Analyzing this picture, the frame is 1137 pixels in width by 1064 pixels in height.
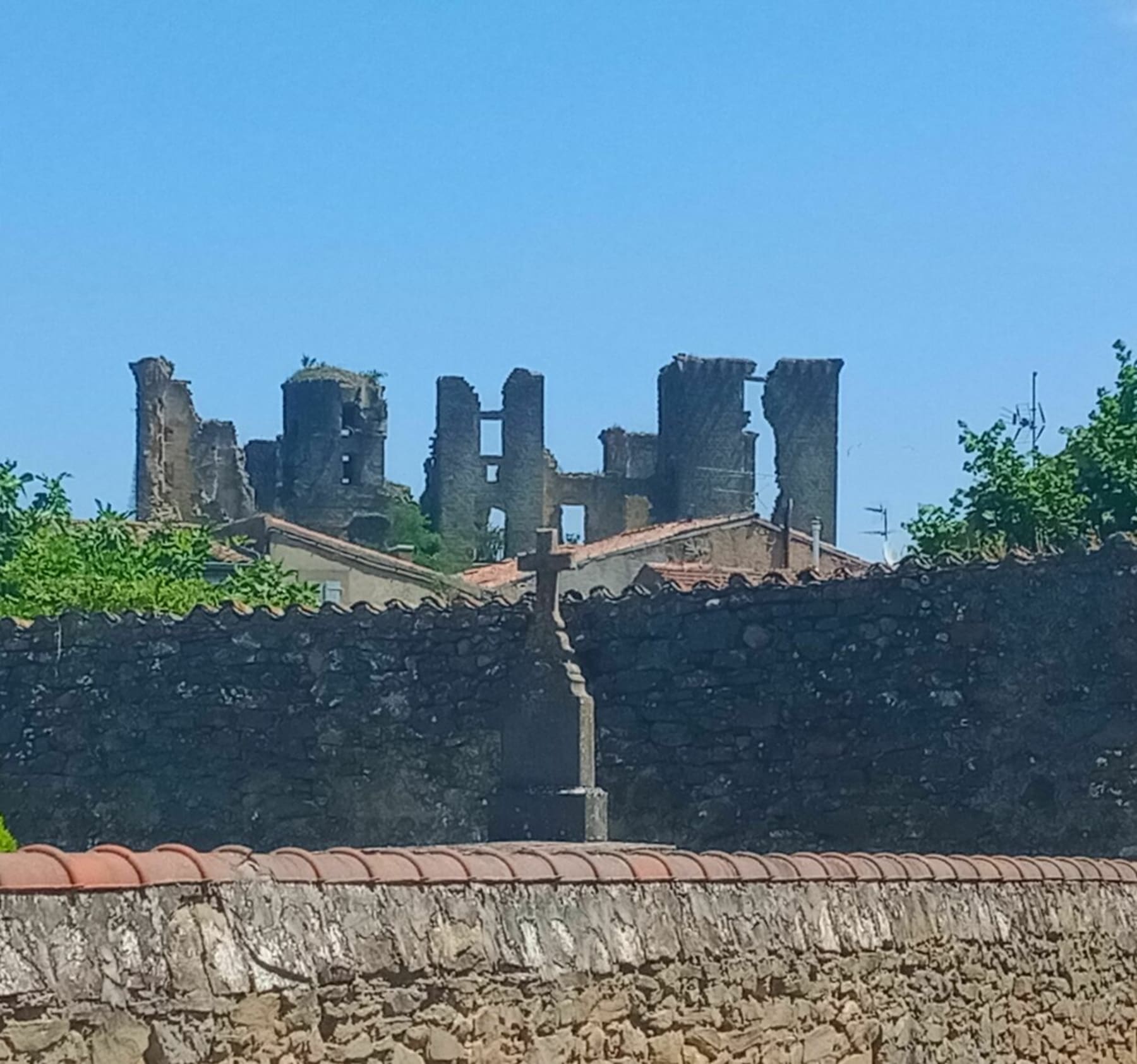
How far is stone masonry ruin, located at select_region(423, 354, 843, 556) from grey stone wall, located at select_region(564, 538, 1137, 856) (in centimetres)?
5217

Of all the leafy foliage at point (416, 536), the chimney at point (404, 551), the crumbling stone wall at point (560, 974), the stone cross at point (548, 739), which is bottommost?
the crumbling stone wall at point (560, 974)

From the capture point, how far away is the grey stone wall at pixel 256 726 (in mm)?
15977

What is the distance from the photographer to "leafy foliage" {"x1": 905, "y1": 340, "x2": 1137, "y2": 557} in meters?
21.4

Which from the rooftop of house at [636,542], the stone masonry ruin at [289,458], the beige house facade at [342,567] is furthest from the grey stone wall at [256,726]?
the stone masonry ruin at [289,458]

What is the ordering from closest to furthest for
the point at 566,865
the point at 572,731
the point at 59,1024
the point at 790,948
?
the point at 59,1024
the point at 566,865
the point at 790,948
the point at 572,731

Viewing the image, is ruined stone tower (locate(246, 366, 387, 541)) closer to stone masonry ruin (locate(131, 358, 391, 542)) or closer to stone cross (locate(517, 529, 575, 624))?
stone masonry ruin (locate(131, 358, 391, 542))

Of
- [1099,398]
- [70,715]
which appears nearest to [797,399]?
[1099,398]

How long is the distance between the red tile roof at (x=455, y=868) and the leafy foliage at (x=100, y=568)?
47.2ft

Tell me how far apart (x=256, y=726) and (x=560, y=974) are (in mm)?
10156

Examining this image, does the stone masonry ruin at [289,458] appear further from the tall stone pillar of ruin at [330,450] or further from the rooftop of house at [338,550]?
the rooftop of house at [338,550]

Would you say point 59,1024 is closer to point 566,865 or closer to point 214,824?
point 566,865

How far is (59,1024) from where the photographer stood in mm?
5102

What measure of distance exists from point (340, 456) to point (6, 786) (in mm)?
51809

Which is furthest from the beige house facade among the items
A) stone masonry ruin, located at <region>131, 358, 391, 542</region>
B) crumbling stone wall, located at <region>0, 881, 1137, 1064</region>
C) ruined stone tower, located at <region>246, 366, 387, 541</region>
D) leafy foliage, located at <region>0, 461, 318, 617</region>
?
crumbling stone wall, located at <region>0, 881, 1137, 1064</region>
